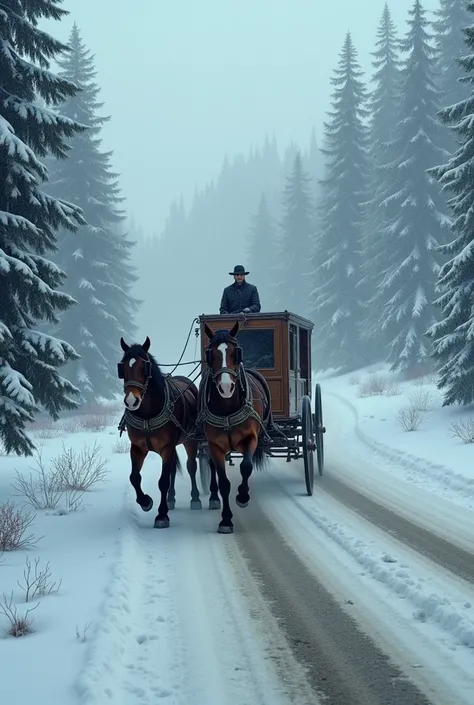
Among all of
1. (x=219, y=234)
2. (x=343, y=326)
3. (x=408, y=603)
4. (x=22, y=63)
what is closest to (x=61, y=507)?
(x=408, y=603)

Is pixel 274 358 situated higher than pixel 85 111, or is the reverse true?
pixel 85 111

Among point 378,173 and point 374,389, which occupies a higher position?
point 378,173

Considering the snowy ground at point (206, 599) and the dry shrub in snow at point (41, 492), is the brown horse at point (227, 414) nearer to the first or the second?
the snowy ground at point (206, 599)

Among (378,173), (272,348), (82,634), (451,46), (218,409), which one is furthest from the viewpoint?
(378,173)

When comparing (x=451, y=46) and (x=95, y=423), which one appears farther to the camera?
(x=451, y=46)

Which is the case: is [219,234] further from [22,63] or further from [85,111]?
[22,63]

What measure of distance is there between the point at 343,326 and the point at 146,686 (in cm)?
3184

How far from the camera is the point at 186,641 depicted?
4.75 meters

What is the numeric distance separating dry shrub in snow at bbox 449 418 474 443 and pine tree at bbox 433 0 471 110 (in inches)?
812

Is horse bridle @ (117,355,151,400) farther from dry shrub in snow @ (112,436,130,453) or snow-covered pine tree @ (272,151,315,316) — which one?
snow-covered pine tree @ (272,151,315,316)

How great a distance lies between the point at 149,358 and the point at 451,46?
29.5m

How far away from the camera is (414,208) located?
27.9 m

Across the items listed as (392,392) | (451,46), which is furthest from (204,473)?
(451,46)

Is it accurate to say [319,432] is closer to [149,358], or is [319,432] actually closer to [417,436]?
[417,436]
